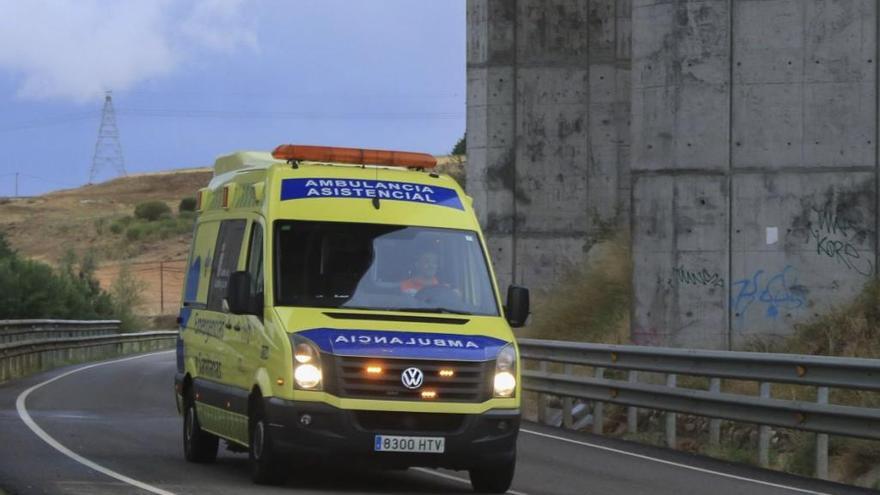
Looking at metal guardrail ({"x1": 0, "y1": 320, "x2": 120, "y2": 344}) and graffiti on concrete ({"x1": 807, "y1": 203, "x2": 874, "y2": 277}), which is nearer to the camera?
graffiti on concrete ({"x1": 807, "y1": 203, "x2": 874, "y2": 277})

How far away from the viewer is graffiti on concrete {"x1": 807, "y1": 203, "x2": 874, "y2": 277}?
2159cm

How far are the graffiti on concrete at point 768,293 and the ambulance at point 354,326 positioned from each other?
9.05m

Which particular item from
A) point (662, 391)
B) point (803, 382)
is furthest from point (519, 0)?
point (803, 382)

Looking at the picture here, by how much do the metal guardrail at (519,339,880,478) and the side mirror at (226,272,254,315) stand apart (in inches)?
209

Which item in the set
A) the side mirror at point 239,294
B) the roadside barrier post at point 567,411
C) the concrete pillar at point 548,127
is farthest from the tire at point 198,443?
the concrete pillar at point 548,127

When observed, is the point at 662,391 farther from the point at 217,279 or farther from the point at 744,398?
the point at 217,279

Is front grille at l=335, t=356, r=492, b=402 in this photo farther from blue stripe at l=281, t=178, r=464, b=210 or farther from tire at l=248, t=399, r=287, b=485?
blue stripe at l=281, t=178, r=464, b=210

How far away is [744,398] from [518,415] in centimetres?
461

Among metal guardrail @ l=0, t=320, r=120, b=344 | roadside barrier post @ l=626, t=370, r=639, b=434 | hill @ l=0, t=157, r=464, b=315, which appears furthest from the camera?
hill @ l=0, t=157, r=464, b=315

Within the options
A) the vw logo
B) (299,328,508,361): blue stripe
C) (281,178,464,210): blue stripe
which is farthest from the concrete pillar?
the vw logo

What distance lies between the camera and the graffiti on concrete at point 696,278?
22.1 meters

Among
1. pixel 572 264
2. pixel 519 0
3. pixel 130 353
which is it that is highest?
pixel 519 0

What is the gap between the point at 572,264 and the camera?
31.4 meters

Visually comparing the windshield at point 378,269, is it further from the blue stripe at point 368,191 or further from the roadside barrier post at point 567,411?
the roadside barrier post at point 567,411
